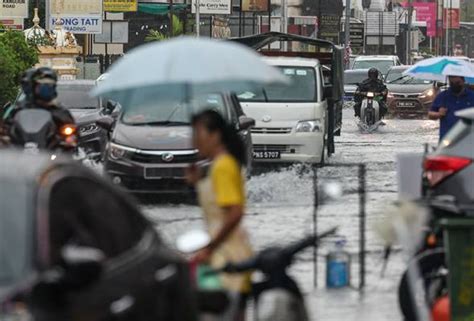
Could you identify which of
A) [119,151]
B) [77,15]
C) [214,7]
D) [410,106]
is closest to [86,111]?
[119,151]

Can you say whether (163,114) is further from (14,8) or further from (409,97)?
(14,8)

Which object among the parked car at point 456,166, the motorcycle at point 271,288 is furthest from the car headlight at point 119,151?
the motorcycle at point 271,288

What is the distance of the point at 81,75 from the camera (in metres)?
59.8

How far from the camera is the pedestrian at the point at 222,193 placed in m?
8.00

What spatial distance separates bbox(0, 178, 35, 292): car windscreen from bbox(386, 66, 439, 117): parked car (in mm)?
39108

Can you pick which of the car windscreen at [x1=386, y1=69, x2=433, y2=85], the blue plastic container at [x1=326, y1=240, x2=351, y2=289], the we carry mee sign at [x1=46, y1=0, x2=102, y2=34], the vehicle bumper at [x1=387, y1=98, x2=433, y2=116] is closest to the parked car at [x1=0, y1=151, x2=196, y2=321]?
the blue plastic container at [x1=326, y1=240, x2=351, y2=289]

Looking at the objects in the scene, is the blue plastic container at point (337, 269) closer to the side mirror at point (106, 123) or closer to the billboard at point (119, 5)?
the side mirror at point (106, 123)

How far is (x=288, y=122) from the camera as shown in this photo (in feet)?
79.9

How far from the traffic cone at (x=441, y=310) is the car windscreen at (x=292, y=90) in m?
15.7

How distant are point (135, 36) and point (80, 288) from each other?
80928 mm

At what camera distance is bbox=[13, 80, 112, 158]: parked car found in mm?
24394

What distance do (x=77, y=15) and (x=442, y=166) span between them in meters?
56.3

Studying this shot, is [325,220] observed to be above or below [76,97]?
below

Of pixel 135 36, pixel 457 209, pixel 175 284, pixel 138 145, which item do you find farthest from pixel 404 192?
pixel 135 36
